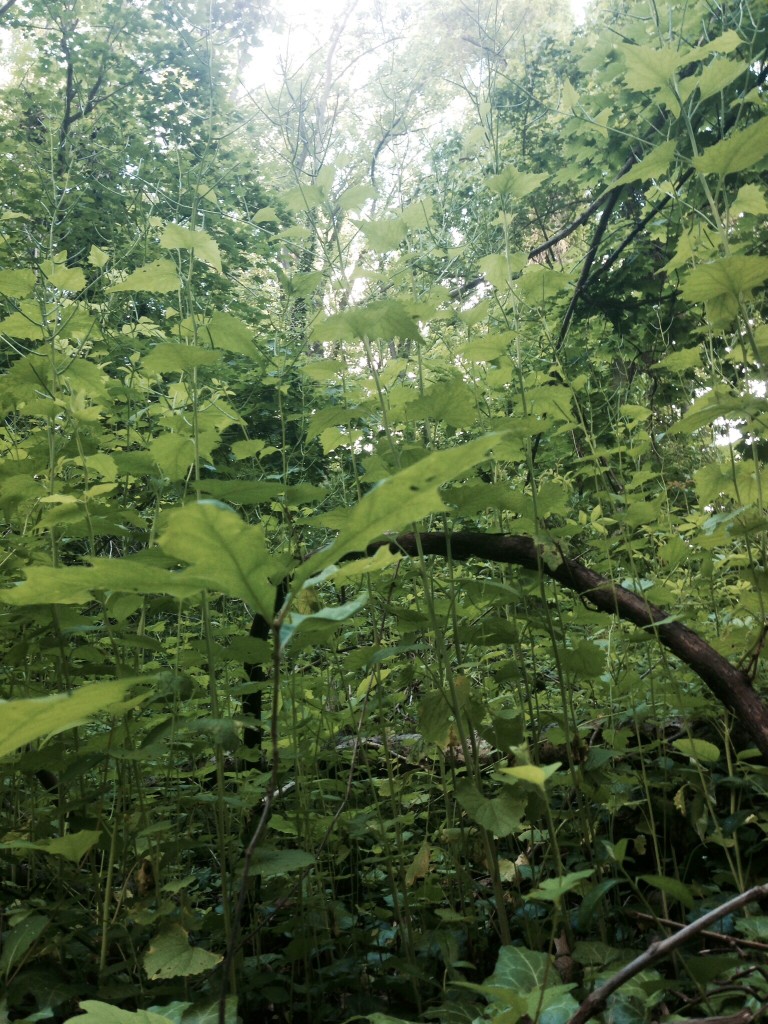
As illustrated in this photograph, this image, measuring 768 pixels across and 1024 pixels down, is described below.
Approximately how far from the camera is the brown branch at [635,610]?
4.38 ft

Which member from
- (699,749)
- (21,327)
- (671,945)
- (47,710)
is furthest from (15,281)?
(699,749)

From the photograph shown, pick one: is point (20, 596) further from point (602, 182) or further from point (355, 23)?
point (355, 23)

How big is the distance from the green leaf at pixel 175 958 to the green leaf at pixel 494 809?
381 millimetres

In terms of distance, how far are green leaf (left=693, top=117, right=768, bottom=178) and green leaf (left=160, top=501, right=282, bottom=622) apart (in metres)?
1.16

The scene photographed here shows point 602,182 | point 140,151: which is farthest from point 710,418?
point 140,151

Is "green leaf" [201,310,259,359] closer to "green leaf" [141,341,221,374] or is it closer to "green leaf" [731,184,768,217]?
"green leaf" [141,341,221,374]

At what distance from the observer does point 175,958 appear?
93 centimetres

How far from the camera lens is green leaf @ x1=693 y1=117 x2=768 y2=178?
1165 millimetres

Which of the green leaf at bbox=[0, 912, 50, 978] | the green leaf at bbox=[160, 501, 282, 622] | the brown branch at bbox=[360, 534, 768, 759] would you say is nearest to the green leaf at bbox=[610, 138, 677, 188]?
the brown branch at bbox=[360, 534, 768, 759]

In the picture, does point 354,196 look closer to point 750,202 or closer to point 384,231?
point 384,231

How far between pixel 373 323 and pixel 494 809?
81cm

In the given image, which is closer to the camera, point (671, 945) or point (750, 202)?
point (671, 945)

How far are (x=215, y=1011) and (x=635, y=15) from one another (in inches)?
108

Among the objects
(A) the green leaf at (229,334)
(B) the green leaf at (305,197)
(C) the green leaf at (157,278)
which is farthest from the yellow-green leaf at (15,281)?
(B) the green leaf at (305,197)
